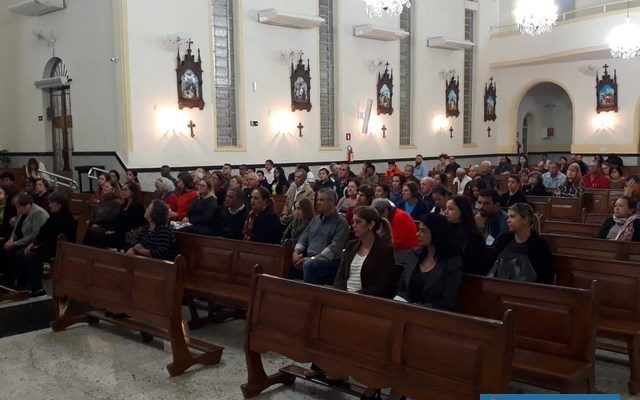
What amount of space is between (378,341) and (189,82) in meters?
10.7

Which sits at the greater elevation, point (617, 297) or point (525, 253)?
point (525, 253)

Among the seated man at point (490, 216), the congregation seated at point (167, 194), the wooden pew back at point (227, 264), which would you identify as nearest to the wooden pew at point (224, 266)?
the wooden pew back at point (227, 264)

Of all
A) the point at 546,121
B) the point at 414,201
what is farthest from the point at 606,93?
the point at 414,201

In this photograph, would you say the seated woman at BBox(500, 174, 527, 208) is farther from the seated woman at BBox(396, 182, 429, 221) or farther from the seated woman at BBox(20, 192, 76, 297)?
the seated woman at BBox(20, 192, 76, 297)

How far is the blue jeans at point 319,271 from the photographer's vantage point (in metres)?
5.07

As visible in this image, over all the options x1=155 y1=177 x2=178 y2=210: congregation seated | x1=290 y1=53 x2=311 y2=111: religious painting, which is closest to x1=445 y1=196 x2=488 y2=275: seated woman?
x1=155 y1=177 x2=178 y2=210: congregation seated

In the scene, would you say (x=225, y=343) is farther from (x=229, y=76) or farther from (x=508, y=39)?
(x=508, y=39)

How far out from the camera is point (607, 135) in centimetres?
1798

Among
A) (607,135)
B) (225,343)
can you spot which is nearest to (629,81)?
(607,135)

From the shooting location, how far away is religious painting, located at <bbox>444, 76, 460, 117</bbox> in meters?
18.6

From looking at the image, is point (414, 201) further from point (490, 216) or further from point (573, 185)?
point (573, 185)

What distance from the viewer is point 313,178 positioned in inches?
477

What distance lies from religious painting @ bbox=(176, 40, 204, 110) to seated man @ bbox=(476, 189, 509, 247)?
29.2 feet

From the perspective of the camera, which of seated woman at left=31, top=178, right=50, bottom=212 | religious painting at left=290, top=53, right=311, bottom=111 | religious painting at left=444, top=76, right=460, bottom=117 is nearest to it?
seated woman at left=31, top=178, right=50, bottom=212
